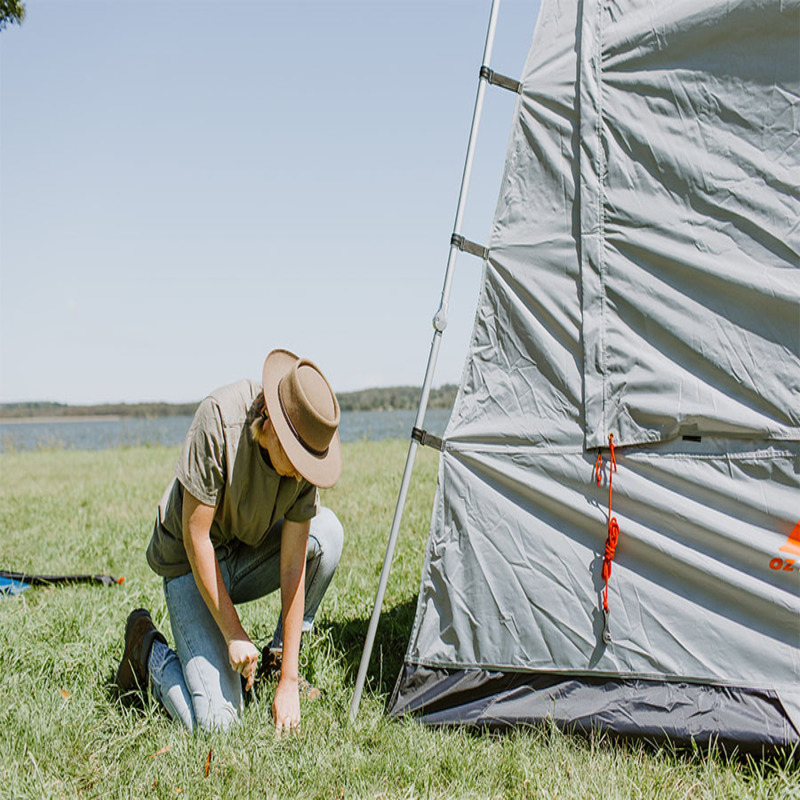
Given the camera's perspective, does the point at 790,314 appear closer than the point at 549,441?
Yes

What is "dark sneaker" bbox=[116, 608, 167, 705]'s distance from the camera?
2.84 metres

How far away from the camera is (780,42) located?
252 centimetres

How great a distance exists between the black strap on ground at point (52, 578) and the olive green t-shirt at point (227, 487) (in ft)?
5.38

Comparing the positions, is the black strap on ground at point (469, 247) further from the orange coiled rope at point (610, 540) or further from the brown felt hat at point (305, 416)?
the orange coiled rope at point (610, 540)

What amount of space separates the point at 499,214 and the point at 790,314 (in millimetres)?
1027

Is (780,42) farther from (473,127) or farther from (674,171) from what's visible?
(473,127)

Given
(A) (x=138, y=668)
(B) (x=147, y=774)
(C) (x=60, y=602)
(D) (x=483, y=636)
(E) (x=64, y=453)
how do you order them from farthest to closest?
(E) (x=64, y=453) → (C) (x=60, y=602) → (A) (x=138, y=668) → (D) (x=483, y=636) → (B) (x=147, y=774)

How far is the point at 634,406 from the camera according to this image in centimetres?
262

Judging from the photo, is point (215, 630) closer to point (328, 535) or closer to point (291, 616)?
point (291, 616)

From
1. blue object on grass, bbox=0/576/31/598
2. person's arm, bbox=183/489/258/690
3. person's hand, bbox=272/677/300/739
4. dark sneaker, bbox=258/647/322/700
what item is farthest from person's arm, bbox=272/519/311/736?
blue object on grass, bbox=0/576/31/598

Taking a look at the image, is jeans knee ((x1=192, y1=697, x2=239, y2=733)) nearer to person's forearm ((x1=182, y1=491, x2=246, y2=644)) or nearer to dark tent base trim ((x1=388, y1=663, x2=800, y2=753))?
person's forearm ((x1=182, y1=491, x2=246, y2=644))

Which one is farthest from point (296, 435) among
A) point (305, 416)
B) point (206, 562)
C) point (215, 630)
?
point (215, 630)

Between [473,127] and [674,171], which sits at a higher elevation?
[473,127]

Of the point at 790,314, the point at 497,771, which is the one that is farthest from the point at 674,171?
the point at 497,771
